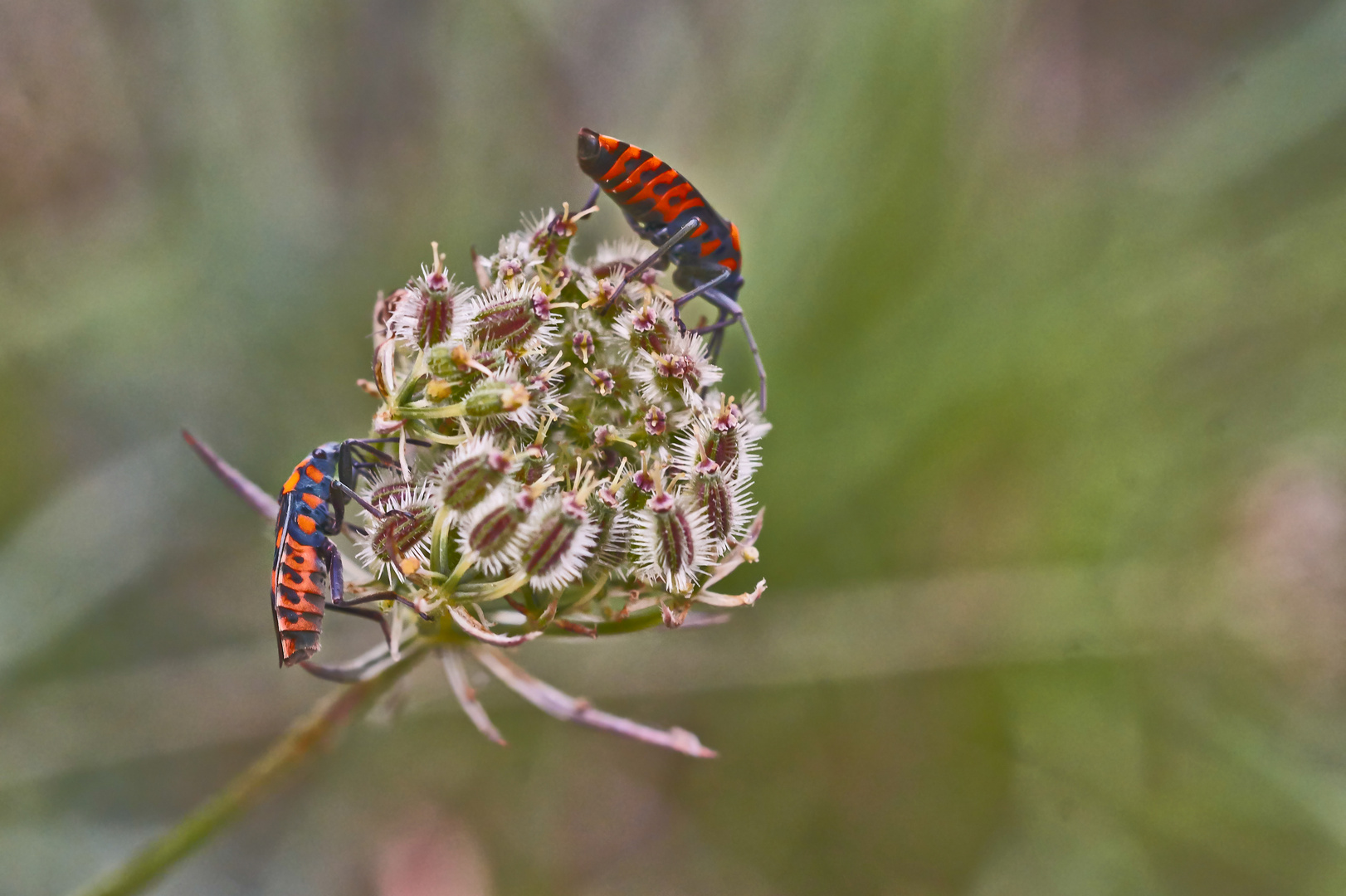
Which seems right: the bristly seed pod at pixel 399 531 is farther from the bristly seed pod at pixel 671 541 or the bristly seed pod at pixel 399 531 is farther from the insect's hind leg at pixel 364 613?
the bristly seed pod at pixel 671 541

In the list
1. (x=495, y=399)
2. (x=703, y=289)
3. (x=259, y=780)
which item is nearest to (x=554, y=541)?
(x=495, y=399)

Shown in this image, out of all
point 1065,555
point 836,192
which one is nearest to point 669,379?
point 836,192

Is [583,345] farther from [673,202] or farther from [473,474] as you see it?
[673,202]

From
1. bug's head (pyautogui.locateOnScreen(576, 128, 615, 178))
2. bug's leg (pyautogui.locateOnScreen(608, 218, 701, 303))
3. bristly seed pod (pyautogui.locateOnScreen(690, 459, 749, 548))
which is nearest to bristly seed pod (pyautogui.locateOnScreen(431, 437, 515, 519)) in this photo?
bristly seed pod (pyautogui.locateOnScreen(690, 459, 749, 548))

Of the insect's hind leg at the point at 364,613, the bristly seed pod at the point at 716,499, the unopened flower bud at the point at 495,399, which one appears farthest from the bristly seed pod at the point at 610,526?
the insect's hind leg at the point at 364,613

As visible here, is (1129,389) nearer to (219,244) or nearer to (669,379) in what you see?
(669,379)

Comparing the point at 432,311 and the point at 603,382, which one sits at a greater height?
the point at 432,311

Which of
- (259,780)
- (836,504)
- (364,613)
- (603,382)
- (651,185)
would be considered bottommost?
(836,504)

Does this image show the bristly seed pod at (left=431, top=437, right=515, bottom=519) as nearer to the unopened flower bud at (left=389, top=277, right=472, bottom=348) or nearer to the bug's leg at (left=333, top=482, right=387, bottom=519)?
the bug's leg at (left=333, top=482, right=387, bottom=519)
